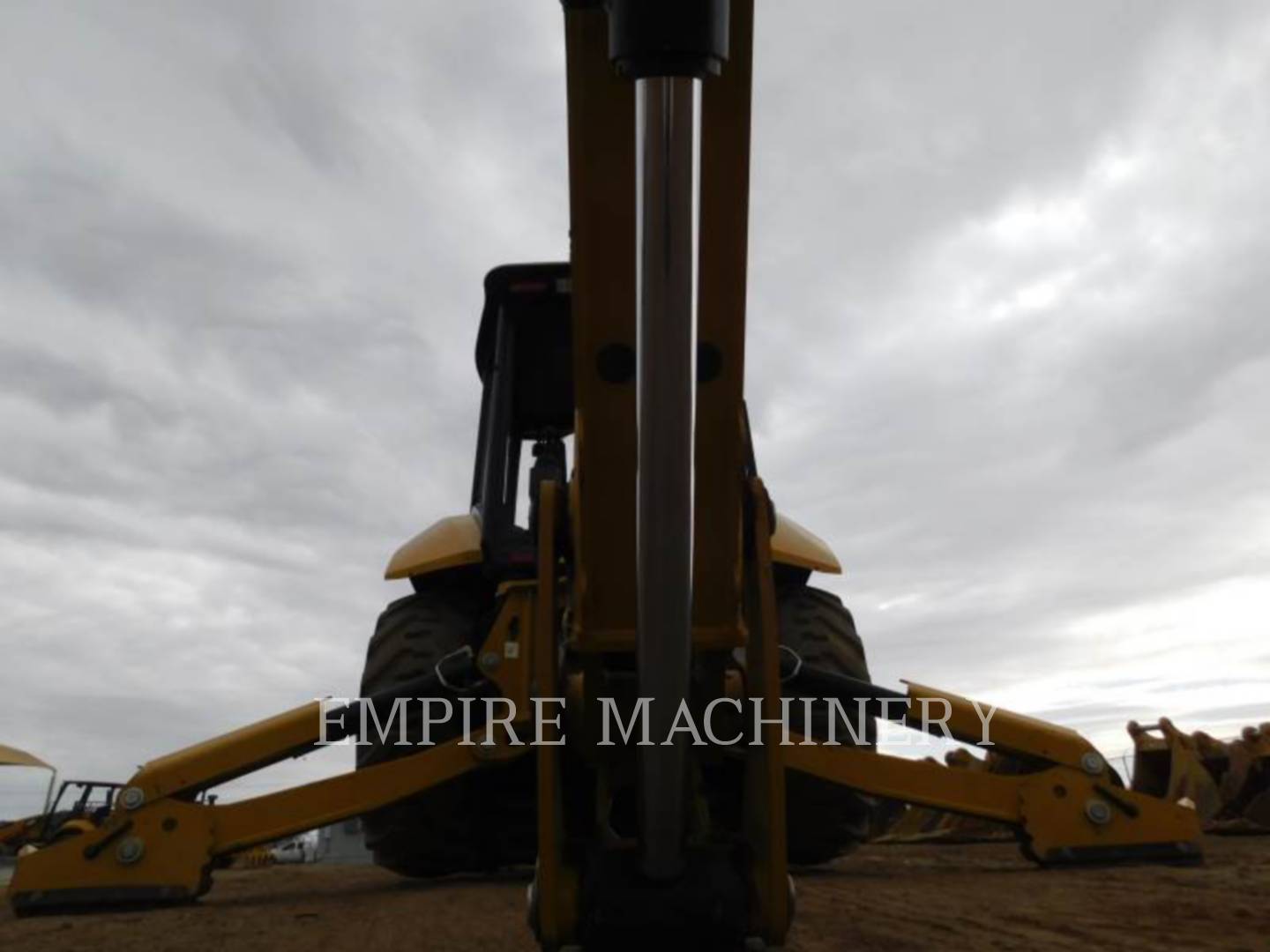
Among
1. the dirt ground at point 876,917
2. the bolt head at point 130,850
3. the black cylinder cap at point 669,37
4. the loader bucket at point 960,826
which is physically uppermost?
the black cylinder cap at point 669,37

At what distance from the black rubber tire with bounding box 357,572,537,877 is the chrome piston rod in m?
2.09

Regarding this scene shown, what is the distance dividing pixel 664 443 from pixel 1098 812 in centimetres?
340

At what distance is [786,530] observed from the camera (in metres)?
4.51

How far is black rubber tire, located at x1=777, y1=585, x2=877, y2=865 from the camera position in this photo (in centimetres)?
427

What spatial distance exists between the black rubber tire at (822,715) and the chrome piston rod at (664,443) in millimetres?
1878

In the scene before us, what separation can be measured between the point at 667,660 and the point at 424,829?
9.48ft

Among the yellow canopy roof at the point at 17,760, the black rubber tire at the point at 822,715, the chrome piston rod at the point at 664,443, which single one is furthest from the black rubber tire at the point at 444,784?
the yellow canopy roof at the point at 17,760

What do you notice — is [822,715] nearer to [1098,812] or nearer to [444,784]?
[1098,812]

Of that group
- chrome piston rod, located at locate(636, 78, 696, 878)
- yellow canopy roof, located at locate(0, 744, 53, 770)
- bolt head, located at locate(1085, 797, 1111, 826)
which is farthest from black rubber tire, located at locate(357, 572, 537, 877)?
yellow canopy roof, located at locate(0, 744, 53, 770)

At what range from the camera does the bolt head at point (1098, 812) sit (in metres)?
4.37

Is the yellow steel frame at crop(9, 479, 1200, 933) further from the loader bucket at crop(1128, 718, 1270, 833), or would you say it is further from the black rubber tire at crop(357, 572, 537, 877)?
the loader bucket at crop(1128, 718, 1270, 833)

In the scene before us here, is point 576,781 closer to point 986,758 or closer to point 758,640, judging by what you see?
point 758,640

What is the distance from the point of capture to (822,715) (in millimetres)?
4309

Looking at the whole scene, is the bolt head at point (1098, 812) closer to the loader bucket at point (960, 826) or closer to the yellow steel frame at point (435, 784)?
the yellow steel frame at point (435, 784)
